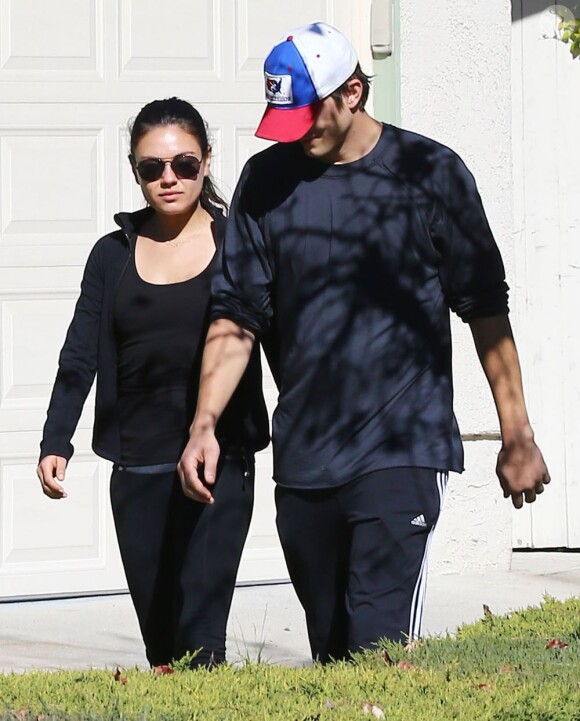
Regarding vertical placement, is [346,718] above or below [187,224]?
below

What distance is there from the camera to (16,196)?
6.62m

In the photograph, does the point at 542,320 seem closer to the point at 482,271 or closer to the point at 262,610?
the point at 262,610

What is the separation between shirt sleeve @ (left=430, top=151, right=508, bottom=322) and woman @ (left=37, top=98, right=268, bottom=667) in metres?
0.63

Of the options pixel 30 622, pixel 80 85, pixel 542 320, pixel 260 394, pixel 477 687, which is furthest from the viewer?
pixel 542 320

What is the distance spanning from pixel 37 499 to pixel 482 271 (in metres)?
3.32

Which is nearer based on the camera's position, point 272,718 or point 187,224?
point 272,718

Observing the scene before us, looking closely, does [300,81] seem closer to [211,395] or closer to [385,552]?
[211,395]

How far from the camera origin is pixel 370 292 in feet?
12.3

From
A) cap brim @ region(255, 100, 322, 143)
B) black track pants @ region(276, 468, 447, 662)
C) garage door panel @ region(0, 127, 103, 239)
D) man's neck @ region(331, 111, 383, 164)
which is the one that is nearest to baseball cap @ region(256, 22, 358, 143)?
cap brim @ region(255, 100, 322, 143)

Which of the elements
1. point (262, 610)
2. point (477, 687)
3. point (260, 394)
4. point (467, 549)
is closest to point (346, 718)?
point (477, 687)

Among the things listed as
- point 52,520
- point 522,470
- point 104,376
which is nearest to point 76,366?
point 104,376

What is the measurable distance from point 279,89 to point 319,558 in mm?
1148

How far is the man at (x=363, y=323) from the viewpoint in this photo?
147 inches

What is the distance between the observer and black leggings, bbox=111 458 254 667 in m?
4.13
